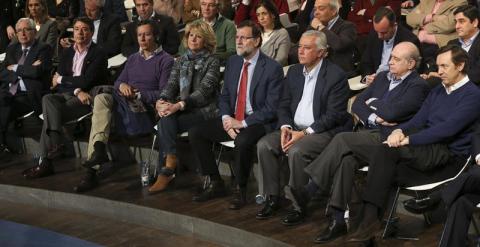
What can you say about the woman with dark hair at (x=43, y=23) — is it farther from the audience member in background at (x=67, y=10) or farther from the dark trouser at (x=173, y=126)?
the dark trouser at (x=173, y=126)

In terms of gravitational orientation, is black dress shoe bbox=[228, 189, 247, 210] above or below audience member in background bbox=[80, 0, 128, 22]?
below

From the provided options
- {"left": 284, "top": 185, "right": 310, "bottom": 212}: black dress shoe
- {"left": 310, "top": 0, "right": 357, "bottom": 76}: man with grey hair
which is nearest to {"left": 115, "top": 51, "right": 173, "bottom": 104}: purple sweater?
{"left": 310, "top": 0, "right": 357, "bottom": 76}: man with grey hair

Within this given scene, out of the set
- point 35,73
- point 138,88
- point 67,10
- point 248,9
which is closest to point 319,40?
point 138,88

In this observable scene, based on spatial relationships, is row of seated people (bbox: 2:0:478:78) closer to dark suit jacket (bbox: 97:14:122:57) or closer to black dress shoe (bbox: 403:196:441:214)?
dark suit jacket (bbox: 97:14:122:57)

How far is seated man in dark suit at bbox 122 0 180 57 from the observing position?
8.67 metres

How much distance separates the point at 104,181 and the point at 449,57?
3.08 metres

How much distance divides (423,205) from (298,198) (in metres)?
0.86

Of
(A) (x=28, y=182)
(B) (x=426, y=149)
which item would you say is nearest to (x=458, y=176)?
(B) (x=426, y=149)

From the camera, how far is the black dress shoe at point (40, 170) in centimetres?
787

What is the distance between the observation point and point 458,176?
5617mm

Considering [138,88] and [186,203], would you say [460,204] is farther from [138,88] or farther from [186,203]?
[138,88]

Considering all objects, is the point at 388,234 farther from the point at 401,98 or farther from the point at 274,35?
the point at 274,35

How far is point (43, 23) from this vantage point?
31.7 ft

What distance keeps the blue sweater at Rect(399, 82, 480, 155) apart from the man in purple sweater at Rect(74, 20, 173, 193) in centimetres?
240
